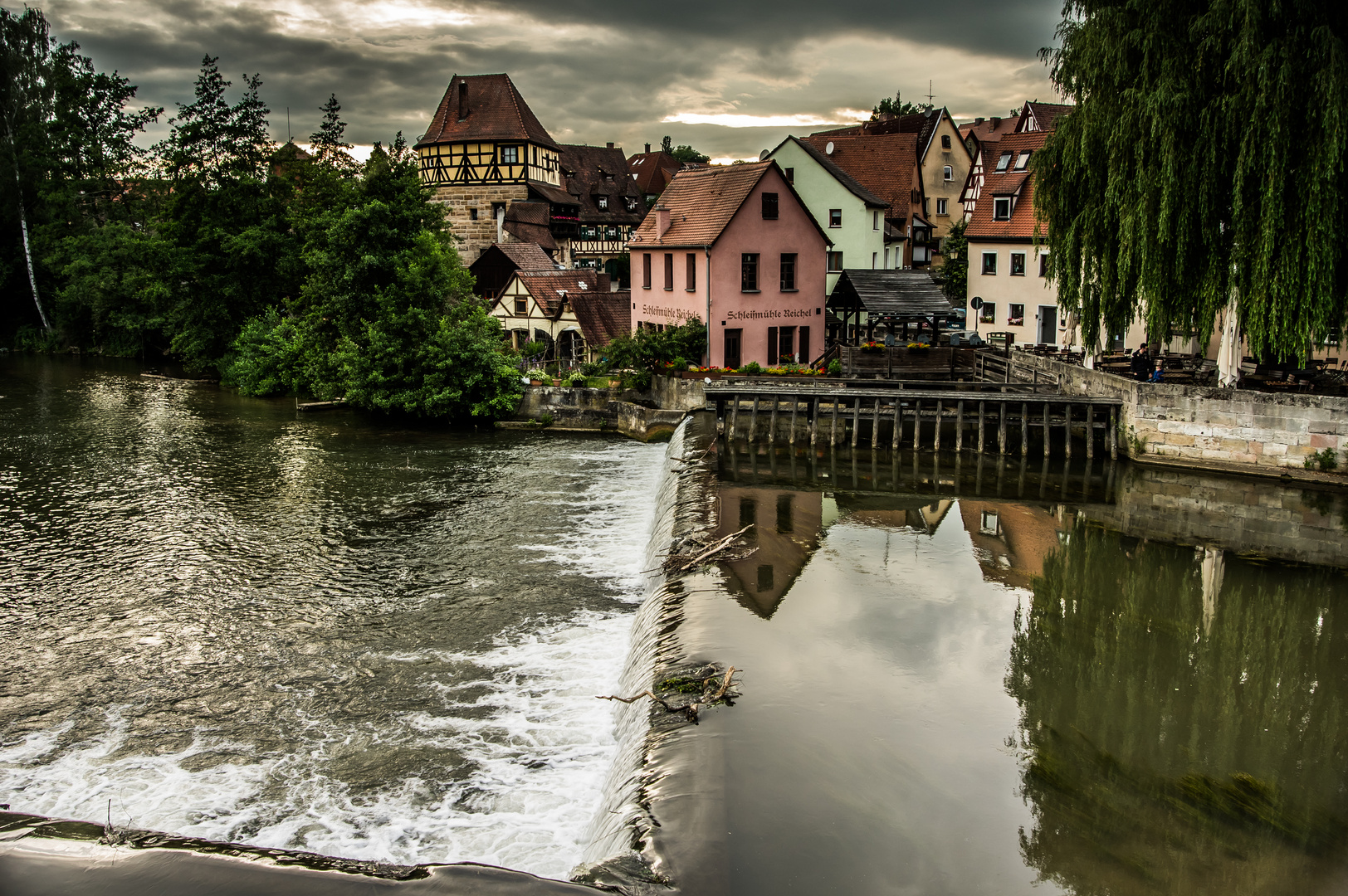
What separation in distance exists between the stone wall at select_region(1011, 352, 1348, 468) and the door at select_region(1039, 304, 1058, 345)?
546 inches

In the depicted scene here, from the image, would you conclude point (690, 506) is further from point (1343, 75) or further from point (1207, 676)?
point (1343, 75)

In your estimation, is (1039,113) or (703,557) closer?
(703,557)

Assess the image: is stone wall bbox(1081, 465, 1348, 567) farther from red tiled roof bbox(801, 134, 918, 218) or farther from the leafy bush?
red tiled roof bbox(801, 134, 918, 218)

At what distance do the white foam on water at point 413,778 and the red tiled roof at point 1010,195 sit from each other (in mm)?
30856

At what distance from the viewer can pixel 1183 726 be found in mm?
10008

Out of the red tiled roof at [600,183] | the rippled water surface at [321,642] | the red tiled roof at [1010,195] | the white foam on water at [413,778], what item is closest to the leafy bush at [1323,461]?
the rippled water surface at [321,642]

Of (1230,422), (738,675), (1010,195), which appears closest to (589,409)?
(1230,422)

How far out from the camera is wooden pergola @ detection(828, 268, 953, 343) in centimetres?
3047

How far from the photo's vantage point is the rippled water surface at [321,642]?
963 cm

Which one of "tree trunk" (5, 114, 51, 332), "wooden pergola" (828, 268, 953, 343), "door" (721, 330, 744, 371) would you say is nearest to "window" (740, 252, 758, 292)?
"door" (721, 330, 744, 371)

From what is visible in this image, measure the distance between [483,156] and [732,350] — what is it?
31.0m

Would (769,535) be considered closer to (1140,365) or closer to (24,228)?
(1140,365)

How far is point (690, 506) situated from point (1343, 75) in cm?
1538

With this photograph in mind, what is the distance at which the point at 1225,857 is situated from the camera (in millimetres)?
7570
